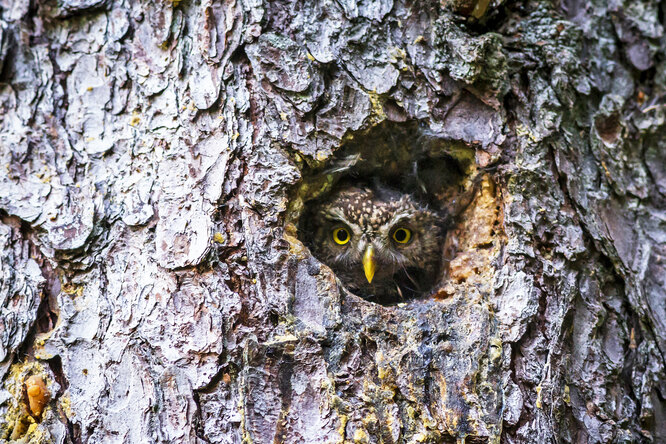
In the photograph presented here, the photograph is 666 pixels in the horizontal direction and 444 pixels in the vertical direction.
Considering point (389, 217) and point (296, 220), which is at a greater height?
point (389, 217)

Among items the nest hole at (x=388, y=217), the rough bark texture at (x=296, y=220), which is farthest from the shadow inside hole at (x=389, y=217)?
the rough bark texture at (x=296, y=220)

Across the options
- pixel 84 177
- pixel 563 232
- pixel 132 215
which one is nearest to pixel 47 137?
pixel 84 177

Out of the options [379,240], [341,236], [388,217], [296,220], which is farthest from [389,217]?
[296,220]

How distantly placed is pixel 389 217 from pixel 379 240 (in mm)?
142

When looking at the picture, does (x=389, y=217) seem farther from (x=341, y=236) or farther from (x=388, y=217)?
(x=341, y=236)

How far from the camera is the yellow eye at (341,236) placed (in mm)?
3020

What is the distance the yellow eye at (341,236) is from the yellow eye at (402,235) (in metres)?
0.27

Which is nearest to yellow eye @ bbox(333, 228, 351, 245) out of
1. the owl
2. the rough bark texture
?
the owl

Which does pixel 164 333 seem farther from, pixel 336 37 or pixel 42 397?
pixel 336 37

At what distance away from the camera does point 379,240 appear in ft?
9.77

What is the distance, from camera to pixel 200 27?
2.13 metres

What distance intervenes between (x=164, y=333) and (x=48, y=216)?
0.66 meters

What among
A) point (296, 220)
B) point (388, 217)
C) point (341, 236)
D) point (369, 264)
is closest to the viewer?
point (296, 220)

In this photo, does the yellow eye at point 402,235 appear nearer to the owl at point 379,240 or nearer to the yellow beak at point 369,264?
the owl at point 379,240
